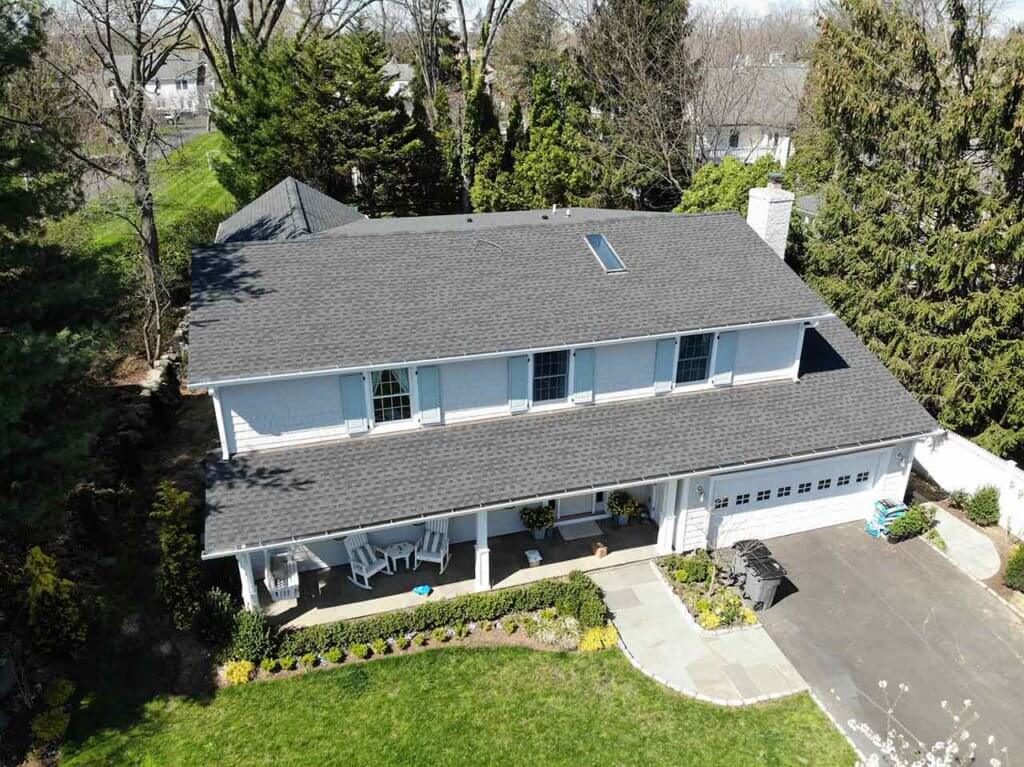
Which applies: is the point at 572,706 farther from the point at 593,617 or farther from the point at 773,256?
the point at 773,256

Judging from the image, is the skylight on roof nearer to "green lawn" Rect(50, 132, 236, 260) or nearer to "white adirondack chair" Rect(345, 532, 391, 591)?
"white adirondack chair" Rect(345, 532, 391, 591)

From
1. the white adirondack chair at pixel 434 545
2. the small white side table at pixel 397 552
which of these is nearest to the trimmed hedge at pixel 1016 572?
the white adirondack chair at pixel 434 545

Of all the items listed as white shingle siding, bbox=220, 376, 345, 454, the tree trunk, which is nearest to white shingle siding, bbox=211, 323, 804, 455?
white shingle siding, bbox=220, 376, 345, 454

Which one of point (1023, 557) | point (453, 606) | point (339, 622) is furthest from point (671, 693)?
point (1023, 557)

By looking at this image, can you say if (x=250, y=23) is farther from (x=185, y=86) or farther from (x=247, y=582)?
(x=247, y=582)

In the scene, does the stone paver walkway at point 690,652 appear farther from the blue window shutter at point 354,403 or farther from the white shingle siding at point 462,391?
the blue window shutter at point 354,403
